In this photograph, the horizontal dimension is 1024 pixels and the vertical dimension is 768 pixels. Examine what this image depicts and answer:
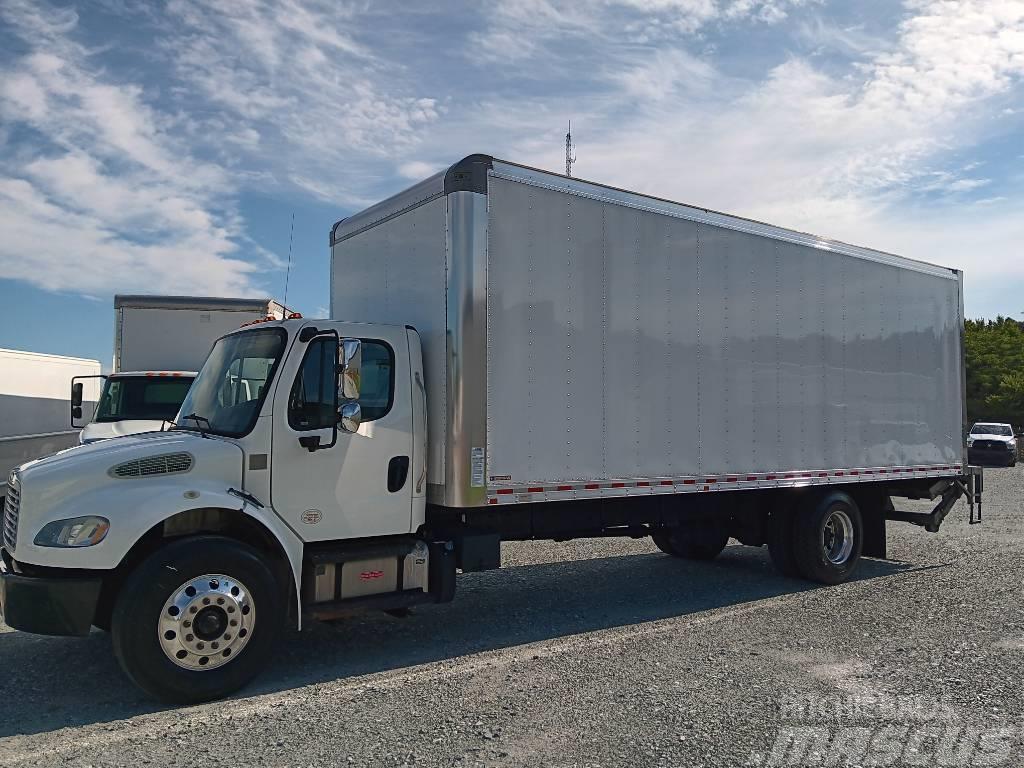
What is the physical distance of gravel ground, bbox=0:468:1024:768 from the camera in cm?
450

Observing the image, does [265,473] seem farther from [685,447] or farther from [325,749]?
[685,447]

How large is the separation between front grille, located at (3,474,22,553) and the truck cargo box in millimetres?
2710

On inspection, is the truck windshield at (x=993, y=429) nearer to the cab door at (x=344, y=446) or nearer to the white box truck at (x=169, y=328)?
the white box truck at (x=169, y=328)

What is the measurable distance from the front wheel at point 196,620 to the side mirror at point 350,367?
3.94 ft

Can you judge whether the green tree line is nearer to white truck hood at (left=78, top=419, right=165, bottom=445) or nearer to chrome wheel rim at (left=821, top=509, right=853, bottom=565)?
chrome wheel rim at (left=821, top=509, right=853, bottom=565)

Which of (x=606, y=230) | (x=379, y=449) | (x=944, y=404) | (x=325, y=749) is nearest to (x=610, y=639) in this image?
(x=379, y=449)

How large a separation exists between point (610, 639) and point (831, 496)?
363cm

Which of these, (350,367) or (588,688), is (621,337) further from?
(588,688)

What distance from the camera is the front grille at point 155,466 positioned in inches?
209

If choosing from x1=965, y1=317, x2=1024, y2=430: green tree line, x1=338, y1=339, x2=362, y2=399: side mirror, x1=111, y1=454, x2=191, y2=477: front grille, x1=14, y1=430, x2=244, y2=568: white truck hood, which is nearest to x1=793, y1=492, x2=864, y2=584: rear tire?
x1=338, y1=339, x2=362, y2=399: side mirror

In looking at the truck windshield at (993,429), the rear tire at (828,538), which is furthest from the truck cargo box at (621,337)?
the truck windshield at (993,429)

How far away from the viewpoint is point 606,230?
7.16 metres

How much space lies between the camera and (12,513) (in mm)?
5355

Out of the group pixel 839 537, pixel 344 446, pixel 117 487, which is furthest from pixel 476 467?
pixel 839 537
